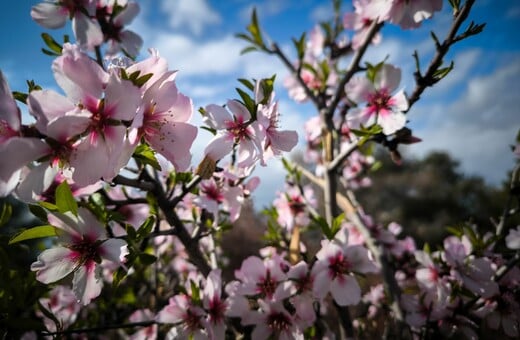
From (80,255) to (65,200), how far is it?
23 centimetres

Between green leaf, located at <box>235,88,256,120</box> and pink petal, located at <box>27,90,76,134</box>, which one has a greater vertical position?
green leaf, located at <box>235,88,256,120</box>

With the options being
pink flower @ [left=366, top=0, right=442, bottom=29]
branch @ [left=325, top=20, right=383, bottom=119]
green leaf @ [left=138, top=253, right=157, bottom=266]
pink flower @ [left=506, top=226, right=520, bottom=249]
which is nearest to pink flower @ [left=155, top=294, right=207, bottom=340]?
green leaf @ [left=138, top=253, right=157, bottom=266]

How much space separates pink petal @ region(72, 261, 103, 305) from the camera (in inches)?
33.6

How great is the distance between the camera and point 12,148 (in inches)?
22.7

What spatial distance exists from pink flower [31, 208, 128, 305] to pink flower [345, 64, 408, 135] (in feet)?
3.65

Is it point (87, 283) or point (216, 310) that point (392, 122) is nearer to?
point (216, 310)

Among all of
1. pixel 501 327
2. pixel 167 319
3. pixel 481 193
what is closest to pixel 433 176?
pixel 481 193

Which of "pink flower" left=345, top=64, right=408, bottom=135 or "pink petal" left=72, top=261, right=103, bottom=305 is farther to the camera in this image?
"pink flower" left=345, top=64, right=408, bottom=135

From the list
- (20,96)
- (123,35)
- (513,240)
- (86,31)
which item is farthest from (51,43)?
(513,240)

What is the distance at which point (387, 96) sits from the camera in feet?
4.53

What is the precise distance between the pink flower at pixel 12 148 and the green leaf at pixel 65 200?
4.6 inches

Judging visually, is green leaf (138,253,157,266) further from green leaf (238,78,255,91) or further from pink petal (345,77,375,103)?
pink petal (345,77,375,103)

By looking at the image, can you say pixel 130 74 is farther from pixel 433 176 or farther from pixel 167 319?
pixel 433 176

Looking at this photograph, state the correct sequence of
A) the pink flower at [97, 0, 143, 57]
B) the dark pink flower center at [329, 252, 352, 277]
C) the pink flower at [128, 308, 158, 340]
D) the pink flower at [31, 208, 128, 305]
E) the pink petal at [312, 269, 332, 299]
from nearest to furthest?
the pink flower at [31, 208, 128, 305], the pink petal at [312, 269, 332, 299], the dark pink flower center at [329, 252, 352, 277], the pink flower at [97, 0, 143, 57], the pink flower at [128, 308, 158, 340]
